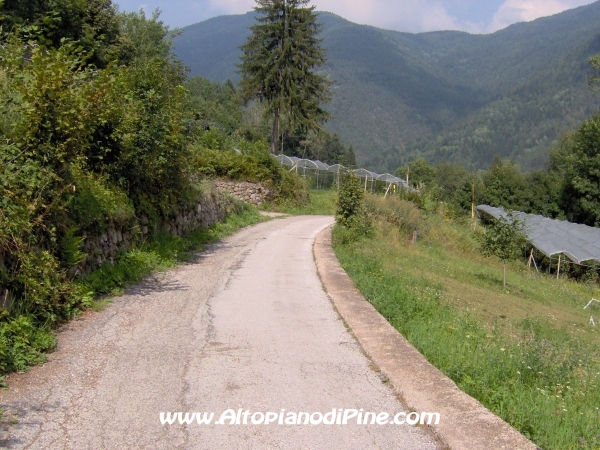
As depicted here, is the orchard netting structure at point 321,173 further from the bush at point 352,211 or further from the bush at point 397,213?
the bush at point 352,211

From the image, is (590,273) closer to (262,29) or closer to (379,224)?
(379,224)

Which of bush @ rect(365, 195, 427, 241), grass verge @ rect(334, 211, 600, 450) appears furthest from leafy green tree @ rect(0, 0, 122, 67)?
grass verge @ rect(334, 211, 600, 450)

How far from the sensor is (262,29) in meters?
42.8

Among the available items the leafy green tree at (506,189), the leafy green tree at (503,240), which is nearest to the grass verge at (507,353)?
the leafy green tree at (503,240)

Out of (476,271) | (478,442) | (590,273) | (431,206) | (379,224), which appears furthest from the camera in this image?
(431,206)

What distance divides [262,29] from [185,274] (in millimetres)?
35006

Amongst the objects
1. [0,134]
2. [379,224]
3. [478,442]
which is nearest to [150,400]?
[478,442]

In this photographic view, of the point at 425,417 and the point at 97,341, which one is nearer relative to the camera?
the point at 425,417

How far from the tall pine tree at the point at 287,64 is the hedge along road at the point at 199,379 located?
3422 centimetres


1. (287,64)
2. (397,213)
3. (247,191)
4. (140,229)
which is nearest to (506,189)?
(287,64)

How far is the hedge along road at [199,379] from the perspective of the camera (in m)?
4.20

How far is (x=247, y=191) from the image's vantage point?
32344 mm

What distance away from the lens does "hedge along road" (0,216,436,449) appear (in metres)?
4.20

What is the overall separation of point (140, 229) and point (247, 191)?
802 inches
